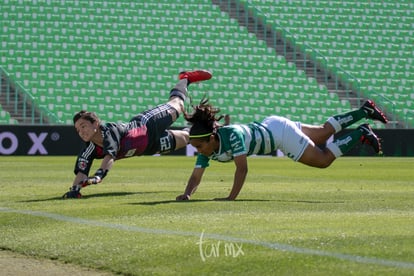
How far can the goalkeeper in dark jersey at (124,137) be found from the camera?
12.2 meters

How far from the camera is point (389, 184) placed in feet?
50.9

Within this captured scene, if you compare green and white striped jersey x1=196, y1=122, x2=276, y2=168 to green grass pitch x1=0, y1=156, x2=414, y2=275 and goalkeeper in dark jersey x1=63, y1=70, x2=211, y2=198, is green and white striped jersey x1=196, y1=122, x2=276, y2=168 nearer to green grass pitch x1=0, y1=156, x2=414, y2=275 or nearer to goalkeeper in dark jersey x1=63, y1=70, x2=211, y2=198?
green grass pitch x1=0, y1=156, x2=414, y2=275

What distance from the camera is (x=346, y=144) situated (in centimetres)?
1166

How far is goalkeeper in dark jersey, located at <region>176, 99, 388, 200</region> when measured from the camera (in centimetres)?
1051

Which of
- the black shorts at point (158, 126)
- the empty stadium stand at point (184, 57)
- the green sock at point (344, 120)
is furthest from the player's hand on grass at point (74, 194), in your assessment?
the empty stadium stand at point (184, 57)

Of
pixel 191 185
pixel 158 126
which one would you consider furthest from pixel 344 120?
pixel 158 126

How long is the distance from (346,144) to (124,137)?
10.2 feet

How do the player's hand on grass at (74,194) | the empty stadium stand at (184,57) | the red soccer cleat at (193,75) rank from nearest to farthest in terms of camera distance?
the player's hand on grass at (74,194)
the red soccer cleat at (193,75)
the empty stadium stand at (184,57)

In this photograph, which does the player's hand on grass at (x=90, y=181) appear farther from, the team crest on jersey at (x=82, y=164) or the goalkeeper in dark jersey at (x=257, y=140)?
the goalkeeper in dark jersey at (x=257, y=140)

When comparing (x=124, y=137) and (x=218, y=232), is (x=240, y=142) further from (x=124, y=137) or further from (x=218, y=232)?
(x=218, y=232)

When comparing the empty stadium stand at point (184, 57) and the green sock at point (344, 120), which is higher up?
the green sock at point (344, 120)

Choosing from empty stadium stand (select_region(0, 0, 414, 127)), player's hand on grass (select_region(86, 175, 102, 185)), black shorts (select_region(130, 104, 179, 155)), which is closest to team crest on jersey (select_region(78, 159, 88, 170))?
player's hand on grass (select_region(86, 175, 102, 185))

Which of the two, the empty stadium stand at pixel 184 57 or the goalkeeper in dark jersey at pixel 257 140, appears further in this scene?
the empty stadium stand at pixel 184 57

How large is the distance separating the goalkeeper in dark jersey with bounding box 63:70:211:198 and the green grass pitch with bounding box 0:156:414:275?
369 millimetres
